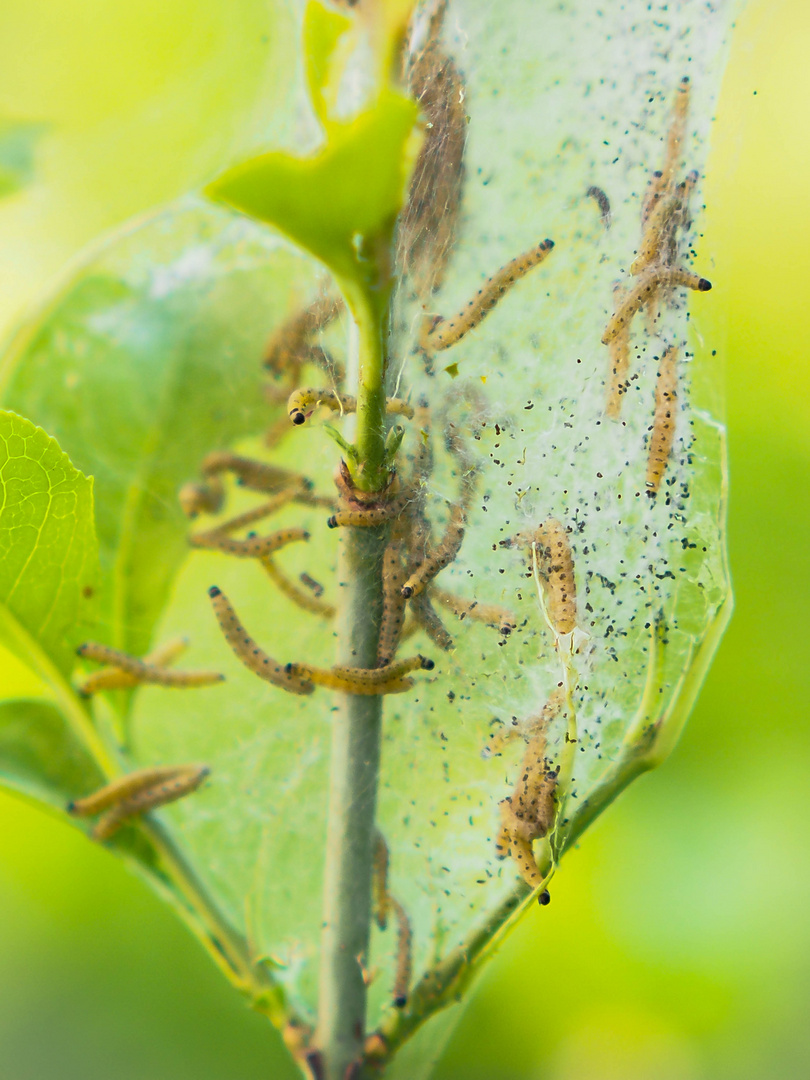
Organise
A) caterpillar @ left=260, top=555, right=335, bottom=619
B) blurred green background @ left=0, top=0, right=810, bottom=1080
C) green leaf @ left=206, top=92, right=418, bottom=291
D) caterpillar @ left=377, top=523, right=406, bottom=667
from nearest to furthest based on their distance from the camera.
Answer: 1. green leaf @ left=206, top=92, right=418, bottom=291
2. caterpillar @ left=377, top=523, right=406, bottom=667
3. caterpillar @ left=260, top=555, right=335, bottom=619
4. blurred green background @ left=0, top=0, right=810, bottom=1080

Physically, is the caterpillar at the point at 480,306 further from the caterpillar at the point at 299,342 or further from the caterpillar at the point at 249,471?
the caterpillar at the point at 249,471

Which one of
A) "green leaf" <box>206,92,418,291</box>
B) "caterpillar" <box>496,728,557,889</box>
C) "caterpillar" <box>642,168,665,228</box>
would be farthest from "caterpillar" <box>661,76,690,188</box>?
"caterpillar" <box>496,728,557,889</box>

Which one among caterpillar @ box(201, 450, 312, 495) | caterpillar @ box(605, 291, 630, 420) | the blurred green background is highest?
caterpillar @ box(605, 291, 630, 420)

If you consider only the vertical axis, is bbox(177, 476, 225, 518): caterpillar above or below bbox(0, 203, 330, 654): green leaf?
below

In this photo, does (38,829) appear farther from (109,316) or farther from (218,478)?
(109,316)

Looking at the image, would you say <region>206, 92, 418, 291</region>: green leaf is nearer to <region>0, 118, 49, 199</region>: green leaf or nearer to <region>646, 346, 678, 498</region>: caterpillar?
<region>646, 346, 678, 498</region>: caterpillar

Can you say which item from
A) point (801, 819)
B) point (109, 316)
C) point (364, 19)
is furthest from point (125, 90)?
point (801, 819)

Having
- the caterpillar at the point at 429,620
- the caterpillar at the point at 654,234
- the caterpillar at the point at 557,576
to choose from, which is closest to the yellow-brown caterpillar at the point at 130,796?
the caterpillar at the point at 429,620
